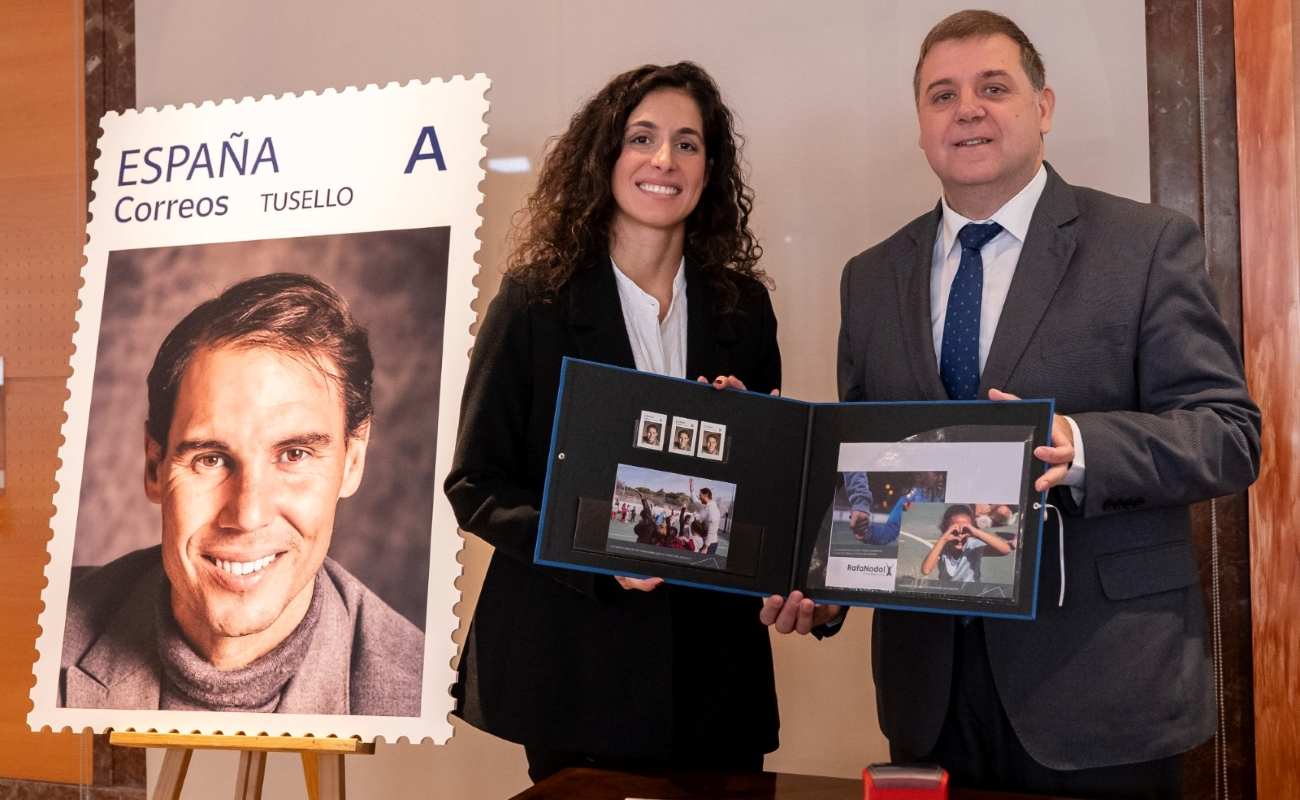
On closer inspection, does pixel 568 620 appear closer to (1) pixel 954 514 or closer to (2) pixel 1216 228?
(1) pixel 954 514

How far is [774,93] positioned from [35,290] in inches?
94.6

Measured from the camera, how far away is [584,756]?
7.17ft

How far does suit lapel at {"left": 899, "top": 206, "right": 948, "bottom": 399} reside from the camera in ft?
6.68

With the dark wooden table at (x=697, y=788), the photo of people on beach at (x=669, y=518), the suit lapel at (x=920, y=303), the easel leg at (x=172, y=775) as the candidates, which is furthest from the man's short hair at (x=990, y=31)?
the easel leg at (x=172, y=775)

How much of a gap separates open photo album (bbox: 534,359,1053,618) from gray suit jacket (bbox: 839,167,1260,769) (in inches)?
6.5

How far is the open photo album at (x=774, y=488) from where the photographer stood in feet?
5.97

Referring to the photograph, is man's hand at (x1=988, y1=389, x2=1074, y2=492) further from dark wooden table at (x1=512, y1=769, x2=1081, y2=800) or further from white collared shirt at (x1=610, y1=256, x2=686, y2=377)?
white collared shirt at (x1=610, y1=256, x2=686, y2=377)

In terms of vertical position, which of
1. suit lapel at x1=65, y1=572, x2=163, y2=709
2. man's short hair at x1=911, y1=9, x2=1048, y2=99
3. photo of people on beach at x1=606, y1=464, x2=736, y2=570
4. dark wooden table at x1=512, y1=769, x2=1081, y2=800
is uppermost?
man's short hair at x1=911, y1=9, x2=1048, y2=99

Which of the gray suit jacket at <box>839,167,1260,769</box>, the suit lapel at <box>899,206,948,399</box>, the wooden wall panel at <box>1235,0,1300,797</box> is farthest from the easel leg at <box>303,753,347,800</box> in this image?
the wooden wall panel at <box>1235,0,1300,797</box>

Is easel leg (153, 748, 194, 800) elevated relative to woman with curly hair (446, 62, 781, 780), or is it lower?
lower

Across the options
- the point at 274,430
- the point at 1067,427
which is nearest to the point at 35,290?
the point at 274,430

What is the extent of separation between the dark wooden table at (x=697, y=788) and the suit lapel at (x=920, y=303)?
0.65 metres

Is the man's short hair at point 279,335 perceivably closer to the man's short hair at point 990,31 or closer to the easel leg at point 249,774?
the easel leg at point 249,774

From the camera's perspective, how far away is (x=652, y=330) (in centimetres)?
230
